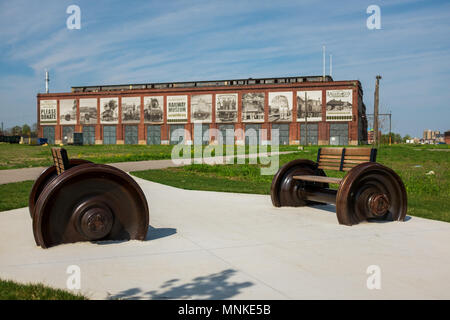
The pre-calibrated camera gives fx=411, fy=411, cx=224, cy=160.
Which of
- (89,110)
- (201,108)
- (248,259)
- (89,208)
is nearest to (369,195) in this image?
(248,259)

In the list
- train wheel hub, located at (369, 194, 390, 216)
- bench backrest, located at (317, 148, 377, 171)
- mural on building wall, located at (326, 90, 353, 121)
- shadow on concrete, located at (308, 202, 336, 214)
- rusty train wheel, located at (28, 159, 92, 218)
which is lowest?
shadow on concrete, located at (308, 202, 336, 214)

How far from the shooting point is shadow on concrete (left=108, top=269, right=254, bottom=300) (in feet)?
11.4

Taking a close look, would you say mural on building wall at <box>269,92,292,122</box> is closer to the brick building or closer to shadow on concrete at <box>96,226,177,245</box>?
the brick building

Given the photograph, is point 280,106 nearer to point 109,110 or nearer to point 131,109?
point 131,109

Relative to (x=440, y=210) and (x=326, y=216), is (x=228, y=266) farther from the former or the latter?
(x=440, y=210)

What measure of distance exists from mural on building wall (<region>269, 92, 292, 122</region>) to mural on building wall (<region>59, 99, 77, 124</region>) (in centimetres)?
3590

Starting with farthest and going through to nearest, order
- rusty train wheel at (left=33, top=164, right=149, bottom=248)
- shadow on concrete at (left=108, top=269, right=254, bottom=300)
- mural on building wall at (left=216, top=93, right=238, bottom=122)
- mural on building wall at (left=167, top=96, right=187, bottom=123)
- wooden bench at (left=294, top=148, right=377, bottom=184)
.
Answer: mural on building wall at (left=167, top=96, right=187, bottom=123) → mural on building wall at (left=216, top=93, right=238, bottom=122) → wooden bench at (left=294, top=148, right=377, bottom=184) → rusty train wheel at (left=33, top=164, right=149, bottom=248) → shadow on concrete at (left=108, top=269, right=254, bottom=300)

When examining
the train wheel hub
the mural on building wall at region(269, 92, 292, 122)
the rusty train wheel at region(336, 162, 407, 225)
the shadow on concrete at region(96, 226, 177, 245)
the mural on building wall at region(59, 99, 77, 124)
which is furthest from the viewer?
the mural on building wall at region(59, 99, 77, 124)

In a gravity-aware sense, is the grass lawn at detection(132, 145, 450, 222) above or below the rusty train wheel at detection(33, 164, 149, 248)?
below

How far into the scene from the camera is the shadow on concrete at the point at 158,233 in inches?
226

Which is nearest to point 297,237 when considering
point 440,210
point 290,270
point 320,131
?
point 290,270

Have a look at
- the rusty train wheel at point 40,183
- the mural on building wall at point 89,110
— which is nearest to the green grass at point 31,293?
the rusty train wheel at point 40,183

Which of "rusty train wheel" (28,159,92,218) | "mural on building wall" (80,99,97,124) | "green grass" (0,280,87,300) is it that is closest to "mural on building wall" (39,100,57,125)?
"mural on building wall" (80,99,97,124)

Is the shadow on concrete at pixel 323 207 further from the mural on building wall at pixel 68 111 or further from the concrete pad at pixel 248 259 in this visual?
the mural on building wall at pixel 68 111
